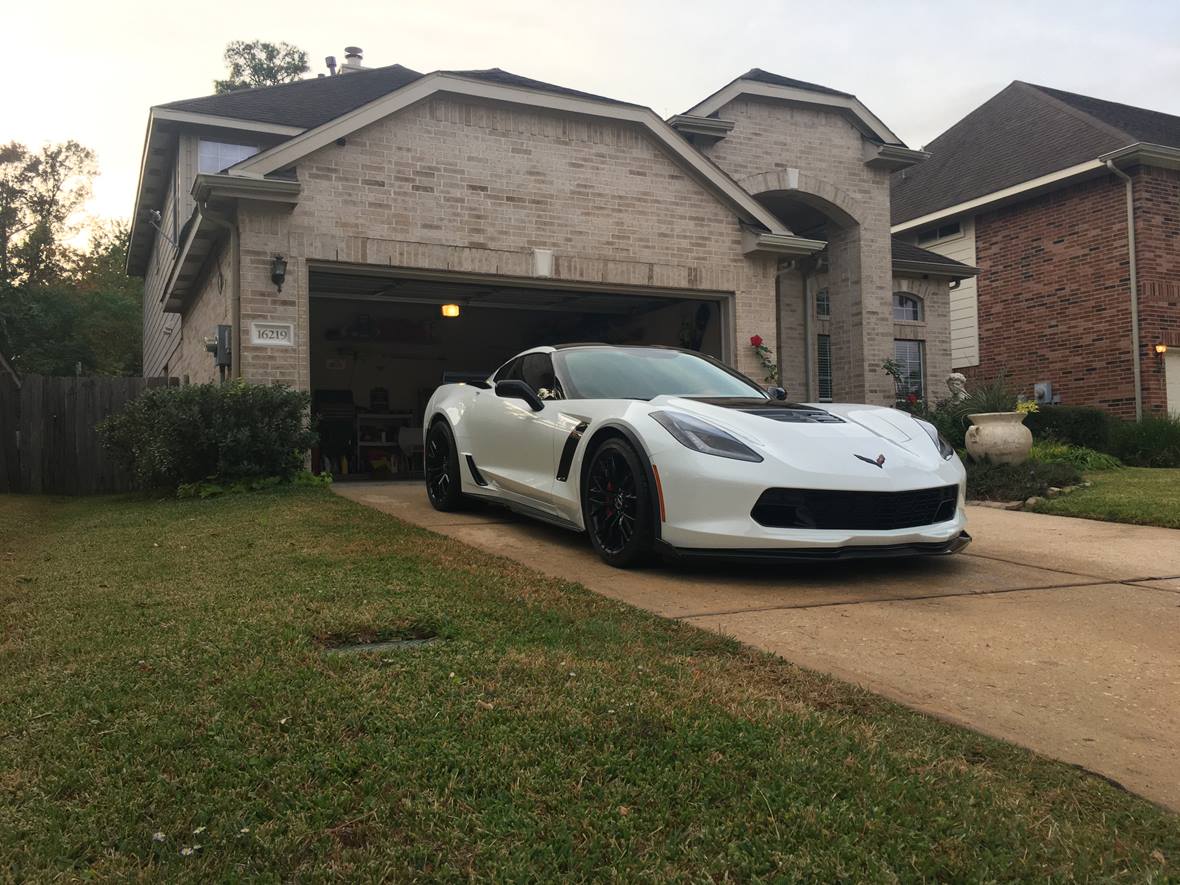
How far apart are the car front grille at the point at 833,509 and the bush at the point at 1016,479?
4.37 m

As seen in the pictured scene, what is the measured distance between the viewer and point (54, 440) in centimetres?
1151

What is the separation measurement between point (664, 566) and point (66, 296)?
3110cm

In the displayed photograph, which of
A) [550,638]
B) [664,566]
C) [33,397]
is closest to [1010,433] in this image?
[664,566]

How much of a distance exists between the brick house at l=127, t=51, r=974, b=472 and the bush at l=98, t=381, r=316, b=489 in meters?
0.99

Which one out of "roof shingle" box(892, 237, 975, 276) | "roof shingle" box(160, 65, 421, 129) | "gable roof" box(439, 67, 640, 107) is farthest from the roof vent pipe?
"roof shingle" box(892, 237, 975, 276)

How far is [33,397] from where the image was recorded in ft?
37.7

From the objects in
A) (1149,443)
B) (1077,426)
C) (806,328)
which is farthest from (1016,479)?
(806,328)

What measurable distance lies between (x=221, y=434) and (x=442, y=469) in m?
2.74

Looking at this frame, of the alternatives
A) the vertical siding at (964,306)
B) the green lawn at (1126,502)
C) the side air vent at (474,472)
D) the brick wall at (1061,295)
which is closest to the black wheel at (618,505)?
the side air vent at (474,472)

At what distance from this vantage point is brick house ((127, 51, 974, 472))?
9844 mm

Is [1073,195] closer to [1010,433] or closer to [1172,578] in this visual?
[1010,433]

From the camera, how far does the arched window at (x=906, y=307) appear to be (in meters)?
16.7

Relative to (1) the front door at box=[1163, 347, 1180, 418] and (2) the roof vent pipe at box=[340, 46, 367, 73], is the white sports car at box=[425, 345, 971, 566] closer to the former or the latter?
(1) the front door at box=[1163, 347, 1180, 418]

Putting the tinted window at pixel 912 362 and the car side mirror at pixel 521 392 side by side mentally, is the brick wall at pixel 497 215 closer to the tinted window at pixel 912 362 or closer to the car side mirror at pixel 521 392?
the car side mirror at pixel 521 392
